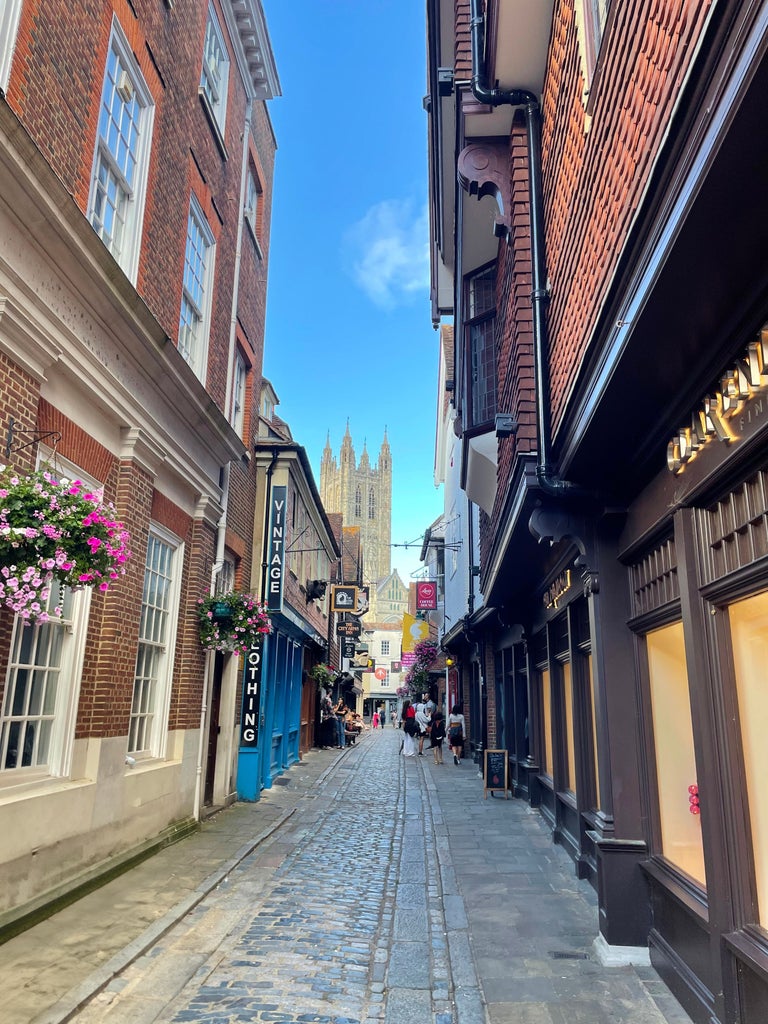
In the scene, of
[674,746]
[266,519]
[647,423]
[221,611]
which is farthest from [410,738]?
[647,423]

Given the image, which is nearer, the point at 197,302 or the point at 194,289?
the point at 194,289

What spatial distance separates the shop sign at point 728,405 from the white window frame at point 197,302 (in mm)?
7646

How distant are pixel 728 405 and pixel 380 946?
182 inches

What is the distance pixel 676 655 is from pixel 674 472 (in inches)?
54.6

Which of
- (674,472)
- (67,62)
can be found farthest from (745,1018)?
(67,62)

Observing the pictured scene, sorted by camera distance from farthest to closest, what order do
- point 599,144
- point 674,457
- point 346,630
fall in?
point 346,630 → point 599,144 → point 674,457

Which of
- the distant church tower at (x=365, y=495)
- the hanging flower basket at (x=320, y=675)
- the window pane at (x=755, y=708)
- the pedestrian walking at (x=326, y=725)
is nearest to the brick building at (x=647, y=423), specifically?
the window pane at (x=755, y=708)

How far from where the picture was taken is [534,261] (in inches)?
279

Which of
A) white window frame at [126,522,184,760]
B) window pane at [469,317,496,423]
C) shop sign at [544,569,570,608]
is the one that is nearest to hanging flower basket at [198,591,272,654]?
white window frame at [126,522,184,760]

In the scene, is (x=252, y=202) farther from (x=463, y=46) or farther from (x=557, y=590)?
(x=557, y=590)

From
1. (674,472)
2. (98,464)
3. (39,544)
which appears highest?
(98,464)

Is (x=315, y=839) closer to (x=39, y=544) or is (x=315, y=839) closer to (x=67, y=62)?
(x=39, y=544)

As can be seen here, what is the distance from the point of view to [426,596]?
32344 mm

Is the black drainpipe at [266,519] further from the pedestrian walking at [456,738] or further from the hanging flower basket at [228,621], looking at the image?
the pedestrian walking at [456,738]
